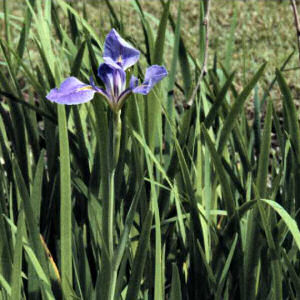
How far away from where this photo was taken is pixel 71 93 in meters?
0.86


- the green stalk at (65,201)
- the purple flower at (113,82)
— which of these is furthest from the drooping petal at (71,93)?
the green stalk at (65,201)

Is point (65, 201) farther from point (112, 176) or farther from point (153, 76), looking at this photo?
point (153, 76)

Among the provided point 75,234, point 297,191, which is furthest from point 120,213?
Answer: point 297,191

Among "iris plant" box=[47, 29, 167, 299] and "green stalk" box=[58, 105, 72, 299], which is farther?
"green stalk" box=[58, 105, 72, 299]

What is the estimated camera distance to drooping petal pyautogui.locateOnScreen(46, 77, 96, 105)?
85 cm

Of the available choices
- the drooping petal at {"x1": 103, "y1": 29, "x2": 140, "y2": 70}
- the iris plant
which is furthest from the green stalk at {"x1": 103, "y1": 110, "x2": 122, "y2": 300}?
the drooping petal at {"x1": 103, "y1": 29, "x2": 140, "y2": 70}

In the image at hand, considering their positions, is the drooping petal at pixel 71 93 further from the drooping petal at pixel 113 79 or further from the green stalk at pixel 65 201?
the green stalk at pixel 65 201

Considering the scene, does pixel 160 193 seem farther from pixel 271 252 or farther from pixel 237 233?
pixel 271 252

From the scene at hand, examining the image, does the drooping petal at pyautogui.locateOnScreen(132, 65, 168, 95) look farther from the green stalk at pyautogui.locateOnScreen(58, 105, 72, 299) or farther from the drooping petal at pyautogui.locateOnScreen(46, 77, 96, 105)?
the green stalk at pyautogui.locateOnScreen(58, 105, 72, 299)

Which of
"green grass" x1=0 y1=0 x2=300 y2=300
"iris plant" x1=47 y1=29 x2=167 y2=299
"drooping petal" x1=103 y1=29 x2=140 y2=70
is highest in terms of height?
"drooping petal" x1=103 y1=29 x2=140 y2=70

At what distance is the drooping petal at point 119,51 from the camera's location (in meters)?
0.93

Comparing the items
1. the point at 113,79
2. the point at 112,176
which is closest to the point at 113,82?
the point at 113,79

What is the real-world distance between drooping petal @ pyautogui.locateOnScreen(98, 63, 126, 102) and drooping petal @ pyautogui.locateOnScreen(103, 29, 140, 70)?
0.02 metres

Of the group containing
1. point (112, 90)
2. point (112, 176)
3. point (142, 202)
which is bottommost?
point (142, 202)
